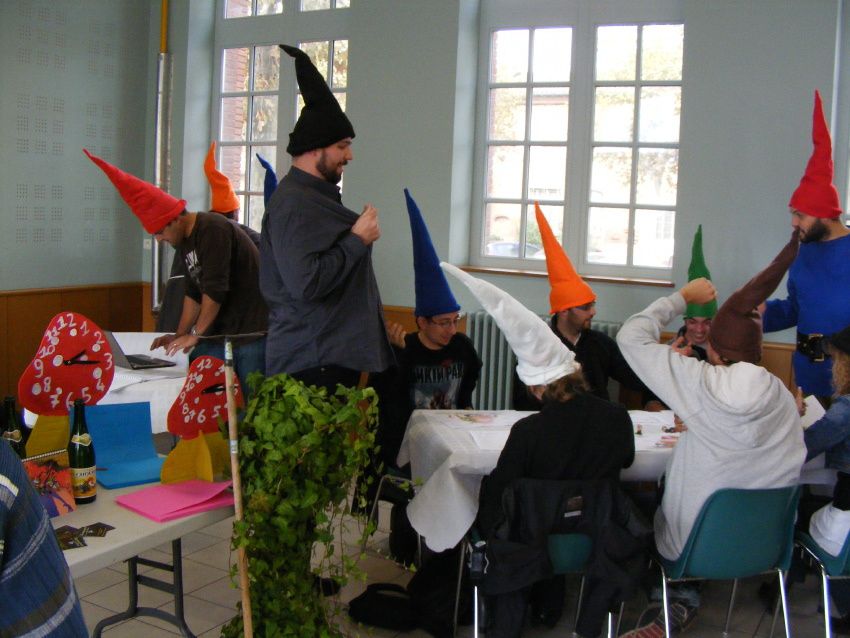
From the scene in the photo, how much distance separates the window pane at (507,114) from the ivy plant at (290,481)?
3358mm

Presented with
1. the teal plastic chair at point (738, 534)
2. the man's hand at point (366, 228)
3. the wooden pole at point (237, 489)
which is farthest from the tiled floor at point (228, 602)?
the man's hand at point (366, 228)

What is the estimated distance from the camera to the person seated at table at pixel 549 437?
2557mm

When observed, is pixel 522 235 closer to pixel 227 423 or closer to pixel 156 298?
pixel 156 298

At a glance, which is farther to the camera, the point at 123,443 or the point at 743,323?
the point at 743,323

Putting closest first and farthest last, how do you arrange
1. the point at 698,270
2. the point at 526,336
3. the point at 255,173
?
1. the point at 526,336
2. the point at 698,270
3. the point at 255,173

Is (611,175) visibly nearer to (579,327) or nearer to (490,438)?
(579,327)

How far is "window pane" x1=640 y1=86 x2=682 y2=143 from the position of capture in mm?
4852

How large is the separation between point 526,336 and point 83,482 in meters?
1.33

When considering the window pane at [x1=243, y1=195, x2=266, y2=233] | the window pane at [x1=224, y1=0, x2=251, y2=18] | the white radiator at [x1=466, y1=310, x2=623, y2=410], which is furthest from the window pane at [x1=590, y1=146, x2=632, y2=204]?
the window pane at [x1=224, y1=0, x2=251, y2=18]

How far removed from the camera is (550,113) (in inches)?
202

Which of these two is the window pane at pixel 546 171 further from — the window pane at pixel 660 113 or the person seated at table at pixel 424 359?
the person seated at table at pixel 424 359

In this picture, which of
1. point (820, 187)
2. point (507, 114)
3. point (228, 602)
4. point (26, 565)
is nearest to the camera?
point (26, 565)

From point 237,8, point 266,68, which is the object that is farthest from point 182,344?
point 237,8

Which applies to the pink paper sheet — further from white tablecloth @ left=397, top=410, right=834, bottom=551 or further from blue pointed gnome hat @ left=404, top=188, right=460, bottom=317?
blue pointed gnome hat @ left=404, top=188, right=460, bottom=317
